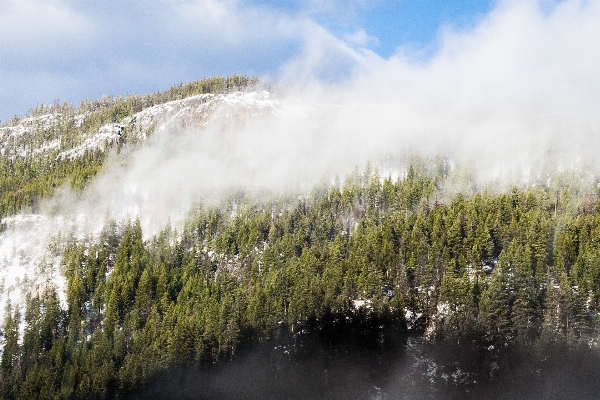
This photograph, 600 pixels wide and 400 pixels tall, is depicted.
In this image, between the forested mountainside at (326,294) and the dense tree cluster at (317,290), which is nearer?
→ the forested mountainside at (326,294)

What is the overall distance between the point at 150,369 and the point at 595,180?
503 ft

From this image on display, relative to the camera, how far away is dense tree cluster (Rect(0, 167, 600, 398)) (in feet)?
329

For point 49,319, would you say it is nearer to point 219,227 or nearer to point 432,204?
point 219,227

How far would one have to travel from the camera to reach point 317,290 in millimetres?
116312

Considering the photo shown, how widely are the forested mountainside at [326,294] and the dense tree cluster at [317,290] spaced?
0.35 metres

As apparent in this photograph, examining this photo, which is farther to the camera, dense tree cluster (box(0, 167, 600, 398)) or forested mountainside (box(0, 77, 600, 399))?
dense tree cluster (box(0, 167, 600, 398))

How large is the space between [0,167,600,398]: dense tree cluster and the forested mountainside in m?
0.35

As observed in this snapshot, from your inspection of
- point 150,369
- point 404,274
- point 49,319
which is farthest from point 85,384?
point 404,274

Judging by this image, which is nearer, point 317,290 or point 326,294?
point 326,294

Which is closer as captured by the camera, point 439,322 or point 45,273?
point 439,322

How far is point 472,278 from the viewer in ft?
371

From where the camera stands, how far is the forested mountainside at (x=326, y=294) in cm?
9775

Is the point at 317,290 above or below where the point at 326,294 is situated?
above

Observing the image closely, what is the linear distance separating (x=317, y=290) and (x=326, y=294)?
256 centimetres
